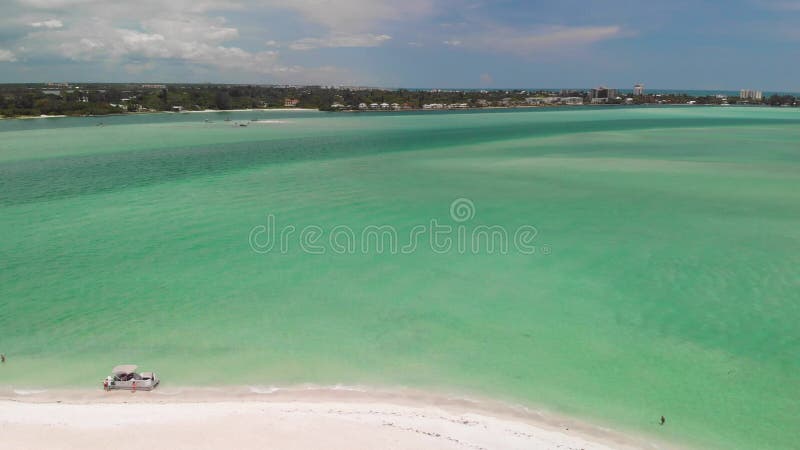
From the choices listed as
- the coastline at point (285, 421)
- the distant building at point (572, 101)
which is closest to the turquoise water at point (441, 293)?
the coastline at point (285, 421)

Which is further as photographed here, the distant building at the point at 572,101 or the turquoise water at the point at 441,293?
the distant building at the point at 572,101

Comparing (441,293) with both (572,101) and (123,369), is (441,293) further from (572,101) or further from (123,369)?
(572,101)

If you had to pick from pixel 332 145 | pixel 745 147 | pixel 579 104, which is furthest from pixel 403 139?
pixel 579 104

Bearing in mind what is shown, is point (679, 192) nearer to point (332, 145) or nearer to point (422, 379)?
point (422, 379)

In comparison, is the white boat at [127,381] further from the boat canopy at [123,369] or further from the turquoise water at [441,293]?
the turquoise water at [441,293]

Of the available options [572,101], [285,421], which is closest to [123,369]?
[285,421]

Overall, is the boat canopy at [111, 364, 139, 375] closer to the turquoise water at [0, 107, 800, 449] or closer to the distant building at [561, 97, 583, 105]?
the turquoise water at [0, 107, 800, 449]

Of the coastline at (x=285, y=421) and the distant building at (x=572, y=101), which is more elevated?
the distant building at (x=572, y=101)
